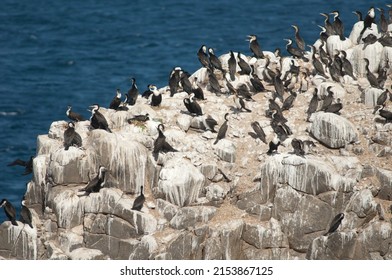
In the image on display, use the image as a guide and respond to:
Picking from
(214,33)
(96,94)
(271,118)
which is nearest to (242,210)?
(271,118)

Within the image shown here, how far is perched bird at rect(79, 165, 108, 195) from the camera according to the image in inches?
1385

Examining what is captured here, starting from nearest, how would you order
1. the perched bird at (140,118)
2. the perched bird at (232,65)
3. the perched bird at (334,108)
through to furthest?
the perched bird at (140,118) → the perched bird at (334,108) → the perched bird at (232,65)

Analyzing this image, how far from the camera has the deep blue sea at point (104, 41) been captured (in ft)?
218

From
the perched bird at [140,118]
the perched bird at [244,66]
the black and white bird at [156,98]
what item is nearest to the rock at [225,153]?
the perched bird at [140,118]

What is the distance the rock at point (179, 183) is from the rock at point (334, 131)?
4.13 metres

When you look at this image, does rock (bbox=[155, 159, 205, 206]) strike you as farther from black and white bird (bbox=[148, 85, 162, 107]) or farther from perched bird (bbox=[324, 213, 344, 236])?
perched bird (bbox=[324, 213, 344, 236])

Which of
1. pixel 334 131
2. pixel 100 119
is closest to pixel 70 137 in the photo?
pixel 100 119

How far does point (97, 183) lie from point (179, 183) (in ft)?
7.97

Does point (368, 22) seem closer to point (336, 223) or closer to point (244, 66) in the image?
point (244, 66)

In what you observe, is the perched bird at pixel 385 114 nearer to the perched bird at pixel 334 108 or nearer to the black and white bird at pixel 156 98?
the perched bird at pixel 334 108

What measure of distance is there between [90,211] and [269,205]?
534 cm

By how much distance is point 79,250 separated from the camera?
3497 centimetres

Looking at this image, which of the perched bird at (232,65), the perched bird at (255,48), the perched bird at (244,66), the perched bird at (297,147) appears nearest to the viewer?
the perched bird at (297,147)

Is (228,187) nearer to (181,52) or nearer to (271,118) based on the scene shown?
(271,118)
